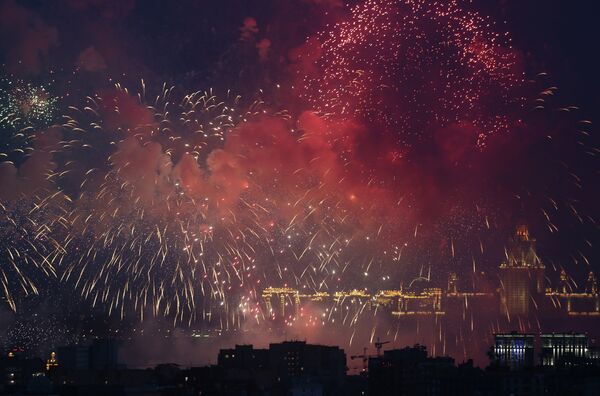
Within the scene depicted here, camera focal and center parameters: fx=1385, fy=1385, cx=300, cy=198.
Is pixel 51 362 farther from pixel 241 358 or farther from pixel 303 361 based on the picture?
pixel 303 361

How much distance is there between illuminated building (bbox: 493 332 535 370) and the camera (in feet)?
429

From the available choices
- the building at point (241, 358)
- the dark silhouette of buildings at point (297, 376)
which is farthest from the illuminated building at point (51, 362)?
the building at point (241, 358)

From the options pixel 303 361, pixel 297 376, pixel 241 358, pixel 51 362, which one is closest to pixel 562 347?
pixel 303 361

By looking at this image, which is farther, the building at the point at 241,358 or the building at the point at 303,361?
the building at the point at 303,361

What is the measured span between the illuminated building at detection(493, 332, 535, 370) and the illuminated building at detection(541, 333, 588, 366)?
Result: 152cm

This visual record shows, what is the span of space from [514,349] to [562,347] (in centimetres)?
646

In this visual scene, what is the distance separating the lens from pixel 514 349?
13438cm

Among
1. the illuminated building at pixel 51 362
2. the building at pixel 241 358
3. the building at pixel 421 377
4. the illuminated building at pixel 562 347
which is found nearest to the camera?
the building at pixel 421 377

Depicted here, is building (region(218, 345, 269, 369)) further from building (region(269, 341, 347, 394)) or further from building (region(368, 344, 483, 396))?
building (region(368, 344, 483, 396))

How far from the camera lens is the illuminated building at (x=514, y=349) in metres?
131

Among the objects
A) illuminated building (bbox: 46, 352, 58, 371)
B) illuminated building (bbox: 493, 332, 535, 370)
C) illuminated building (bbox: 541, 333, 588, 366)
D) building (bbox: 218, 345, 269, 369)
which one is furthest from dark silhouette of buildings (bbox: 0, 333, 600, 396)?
illuminated building (bbox: 541, 333, 588, 366)

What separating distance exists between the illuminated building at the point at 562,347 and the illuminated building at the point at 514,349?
4.99 ft

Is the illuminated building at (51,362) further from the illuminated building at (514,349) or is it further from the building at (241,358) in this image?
the illuminated building at (514,349)

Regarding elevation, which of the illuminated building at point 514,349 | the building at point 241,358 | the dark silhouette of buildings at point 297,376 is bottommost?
the dark silhouette of buildings at point 297,376
